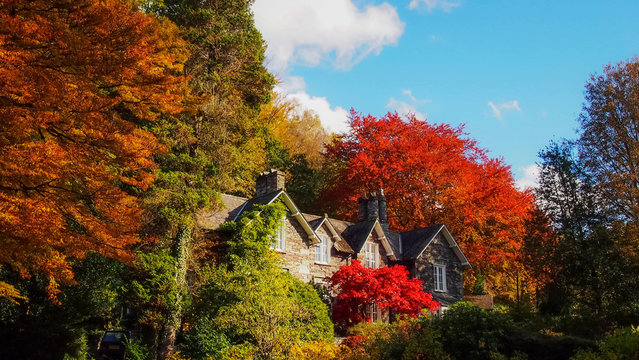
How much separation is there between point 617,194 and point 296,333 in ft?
54.1

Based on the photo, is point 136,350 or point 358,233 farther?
point 358,233

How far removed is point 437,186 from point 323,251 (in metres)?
11.0

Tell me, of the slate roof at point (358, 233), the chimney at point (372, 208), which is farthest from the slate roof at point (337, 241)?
the chimney at point (372, 208)

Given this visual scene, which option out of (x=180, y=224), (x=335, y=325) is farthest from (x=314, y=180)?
(x=180, y=224)

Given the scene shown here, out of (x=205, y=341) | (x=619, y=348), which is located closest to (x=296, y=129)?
(x=205, y=341)

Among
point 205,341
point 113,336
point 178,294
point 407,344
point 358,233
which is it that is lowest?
point 113,336

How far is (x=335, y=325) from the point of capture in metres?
23.6

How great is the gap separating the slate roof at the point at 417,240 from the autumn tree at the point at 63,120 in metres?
17.9

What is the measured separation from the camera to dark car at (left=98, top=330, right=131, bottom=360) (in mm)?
19675

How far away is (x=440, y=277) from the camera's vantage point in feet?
96.7

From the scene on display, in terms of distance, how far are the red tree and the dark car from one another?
968 cm

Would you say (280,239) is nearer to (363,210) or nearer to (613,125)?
(363,210)

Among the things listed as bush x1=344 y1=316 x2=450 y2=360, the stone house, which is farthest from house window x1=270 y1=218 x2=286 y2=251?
bush x1=344 y1=316 x2=450 y2=360

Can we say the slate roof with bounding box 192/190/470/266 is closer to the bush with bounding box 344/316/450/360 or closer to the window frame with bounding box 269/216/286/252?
the window frame with bounding box 269/216/286/252
